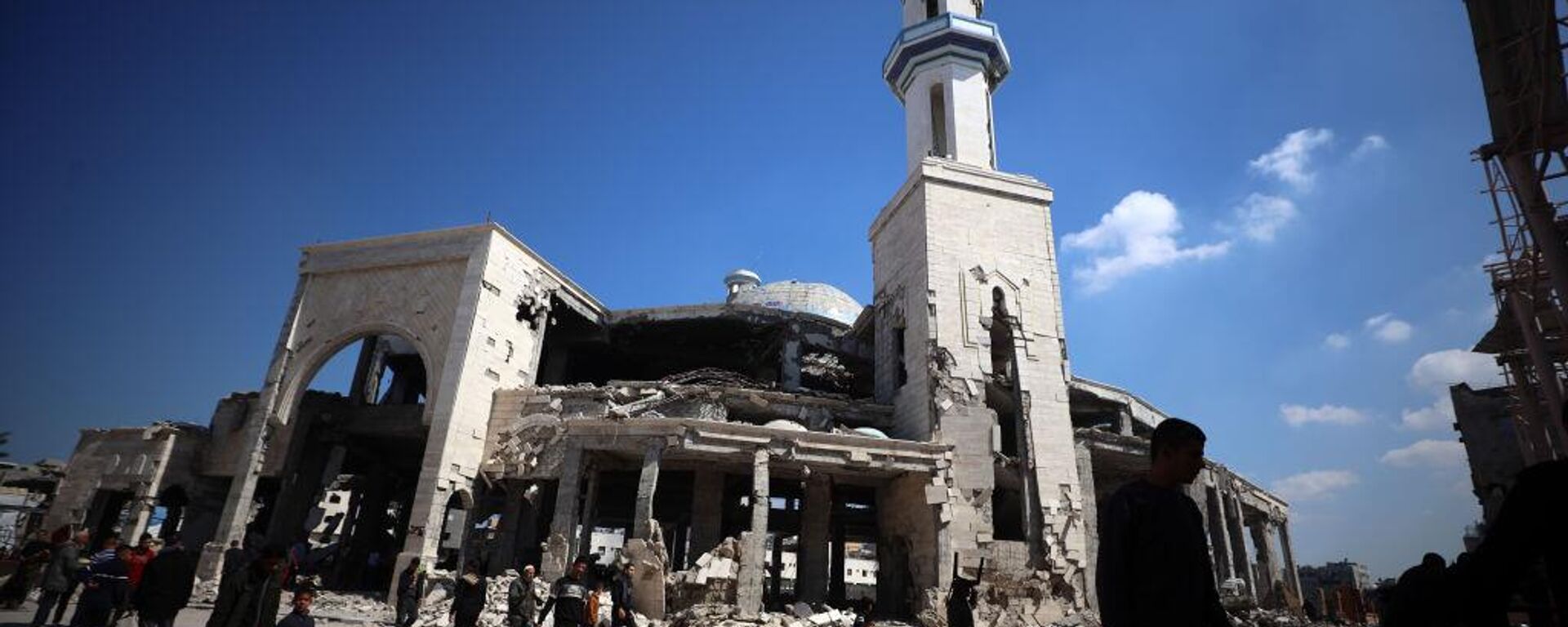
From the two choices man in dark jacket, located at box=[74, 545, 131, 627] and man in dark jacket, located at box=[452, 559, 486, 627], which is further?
man in dark jacket, located at box=[452, 559, 486, 627]

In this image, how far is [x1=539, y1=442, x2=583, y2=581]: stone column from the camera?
58.1ft

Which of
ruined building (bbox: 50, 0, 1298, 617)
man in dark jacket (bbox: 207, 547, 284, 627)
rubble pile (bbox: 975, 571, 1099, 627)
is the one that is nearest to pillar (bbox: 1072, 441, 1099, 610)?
ruined building (bbox: 50, 0, 1298, 617)

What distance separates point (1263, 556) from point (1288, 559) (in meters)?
1.17

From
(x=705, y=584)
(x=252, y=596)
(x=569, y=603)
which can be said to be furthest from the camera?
(x=705, y=584)

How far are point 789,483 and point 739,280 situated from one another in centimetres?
1899

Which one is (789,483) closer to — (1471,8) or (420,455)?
(420,455)

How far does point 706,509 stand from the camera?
2059 cm

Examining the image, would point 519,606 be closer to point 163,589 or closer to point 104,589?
point 163,589

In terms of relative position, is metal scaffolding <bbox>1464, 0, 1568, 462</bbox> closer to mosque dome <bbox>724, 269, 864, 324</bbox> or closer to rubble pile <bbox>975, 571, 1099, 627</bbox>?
rubble pile <bbox>975, 571, 1099, 627</bbox>

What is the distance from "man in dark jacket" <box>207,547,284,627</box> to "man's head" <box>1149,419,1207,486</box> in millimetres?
6362

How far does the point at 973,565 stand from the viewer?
61.6 feet

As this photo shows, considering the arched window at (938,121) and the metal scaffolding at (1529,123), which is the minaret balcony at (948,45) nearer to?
the arched window at (938,121)

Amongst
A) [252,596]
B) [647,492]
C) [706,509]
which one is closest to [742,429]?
[647,492]

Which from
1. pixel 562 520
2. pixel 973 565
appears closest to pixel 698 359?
pixel 562 520
